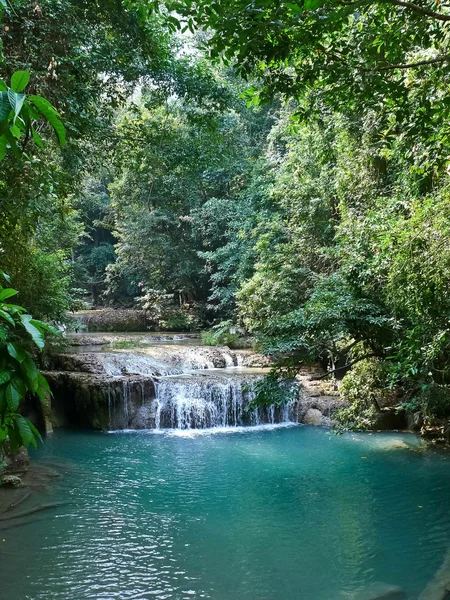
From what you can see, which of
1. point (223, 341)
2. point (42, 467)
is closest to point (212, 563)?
point (42, 467)

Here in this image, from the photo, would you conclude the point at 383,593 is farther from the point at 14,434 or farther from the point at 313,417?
A: the point at 313,417

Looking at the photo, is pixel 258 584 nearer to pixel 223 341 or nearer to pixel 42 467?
pixel 42 467

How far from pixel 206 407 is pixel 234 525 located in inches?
222

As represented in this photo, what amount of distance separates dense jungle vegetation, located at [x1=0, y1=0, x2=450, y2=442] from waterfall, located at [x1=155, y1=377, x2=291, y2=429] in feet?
6.22

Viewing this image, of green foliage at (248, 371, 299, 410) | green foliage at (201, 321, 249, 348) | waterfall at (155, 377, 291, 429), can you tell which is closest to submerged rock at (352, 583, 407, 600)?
green foliage at (248, 371, 299, 410)

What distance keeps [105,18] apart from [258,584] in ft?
26.2

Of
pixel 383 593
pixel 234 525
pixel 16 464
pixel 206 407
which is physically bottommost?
pixel 383 593

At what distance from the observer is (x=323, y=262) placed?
13.4 metres

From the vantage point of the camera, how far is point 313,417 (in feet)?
37.1

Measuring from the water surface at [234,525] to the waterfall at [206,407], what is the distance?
6.43ft

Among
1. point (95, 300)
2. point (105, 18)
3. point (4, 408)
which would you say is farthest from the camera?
point (95, 300)

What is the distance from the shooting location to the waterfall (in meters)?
11.6

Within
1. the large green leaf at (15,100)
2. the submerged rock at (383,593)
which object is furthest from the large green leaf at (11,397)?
the submerged rock at (383,593)

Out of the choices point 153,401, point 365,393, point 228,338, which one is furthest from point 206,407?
point 228,338
